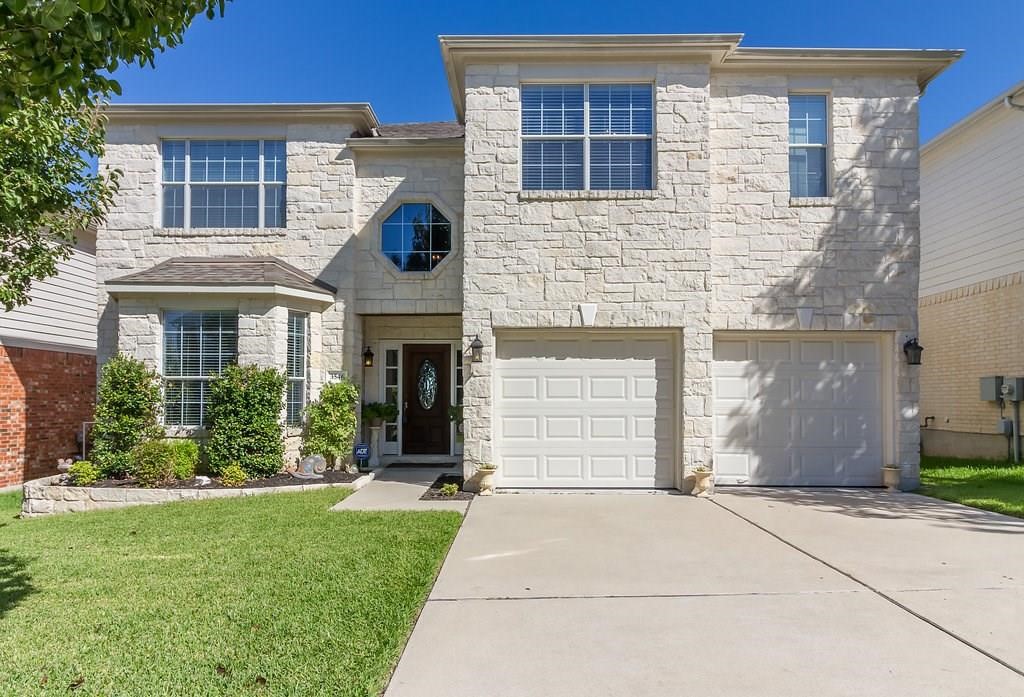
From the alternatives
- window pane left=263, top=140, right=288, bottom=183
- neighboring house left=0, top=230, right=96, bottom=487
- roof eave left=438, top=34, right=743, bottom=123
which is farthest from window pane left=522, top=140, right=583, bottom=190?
neighboring house left=0, top=230, right=96, bottom=487

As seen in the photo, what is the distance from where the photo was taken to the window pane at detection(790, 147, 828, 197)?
29.1 ft

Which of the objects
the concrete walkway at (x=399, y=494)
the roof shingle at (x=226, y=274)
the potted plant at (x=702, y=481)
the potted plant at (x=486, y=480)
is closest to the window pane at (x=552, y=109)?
the roof shingle at (x=226, y=274)

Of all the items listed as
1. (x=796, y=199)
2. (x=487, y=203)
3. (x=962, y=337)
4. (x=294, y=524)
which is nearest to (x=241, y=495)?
(x=294, y=524)

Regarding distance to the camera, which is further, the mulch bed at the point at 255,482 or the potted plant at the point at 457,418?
the potted plant at the point at 457,418

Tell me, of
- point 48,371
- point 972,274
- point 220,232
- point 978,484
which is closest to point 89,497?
point 48,371

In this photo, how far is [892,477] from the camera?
843 cm

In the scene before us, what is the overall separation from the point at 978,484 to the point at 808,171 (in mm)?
5358

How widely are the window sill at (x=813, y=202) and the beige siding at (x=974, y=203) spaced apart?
549 cm

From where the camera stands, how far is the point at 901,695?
2984 mm

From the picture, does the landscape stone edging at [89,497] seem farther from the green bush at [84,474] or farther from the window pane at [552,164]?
the window pane at [552,164]

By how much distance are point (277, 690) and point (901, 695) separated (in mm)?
3148

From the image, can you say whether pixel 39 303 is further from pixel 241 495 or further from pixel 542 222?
pixel 542 222

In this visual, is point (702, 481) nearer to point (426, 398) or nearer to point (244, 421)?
point (426, 398)

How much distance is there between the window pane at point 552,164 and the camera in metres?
8.59
